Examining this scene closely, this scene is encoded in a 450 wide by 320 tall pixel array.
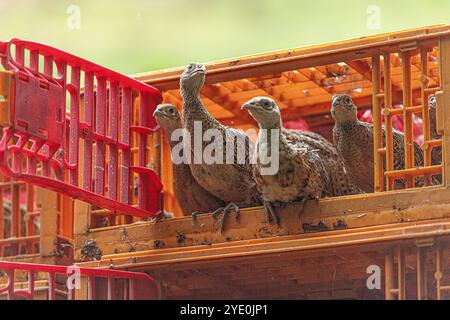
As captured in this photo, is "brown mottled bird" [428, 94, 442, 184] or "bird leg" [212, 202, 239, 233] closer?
"bird leg" [212, 202, 239, 233]

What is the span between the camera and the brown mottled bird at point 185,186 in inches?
520

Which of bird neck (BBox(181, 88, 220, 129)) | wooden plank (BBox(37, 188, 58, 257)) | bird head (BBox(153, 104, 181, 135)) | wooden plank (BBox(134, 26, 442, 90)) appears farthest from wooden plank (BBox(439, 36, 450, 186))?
wooden plank (BBox(37, 188, 58, 257))

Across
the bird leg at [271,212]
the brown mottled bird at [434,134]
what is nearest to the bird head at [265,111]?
the bird leg at [271,212]

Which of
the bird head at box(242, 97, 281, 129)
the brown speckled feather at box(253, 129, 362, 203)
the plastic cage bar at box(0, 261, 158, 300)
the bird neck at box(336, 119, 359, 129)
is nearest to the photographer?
the bird head at box(242, 97, 281, 129)

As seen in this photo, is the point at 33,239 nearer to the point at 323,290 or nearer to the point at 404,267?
the point at 323,290

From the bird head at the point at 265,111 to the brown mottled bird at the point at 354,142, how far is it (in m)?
1.16

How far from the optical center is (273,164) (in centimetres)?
1219

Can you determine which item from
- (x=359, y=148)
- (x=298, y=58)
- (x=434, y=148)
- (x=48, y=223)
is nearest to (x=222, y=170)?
(x=298, y=58)

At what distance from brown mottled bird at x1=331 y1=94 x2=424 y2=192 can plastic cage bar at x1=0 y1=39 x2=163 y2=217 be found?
184cm

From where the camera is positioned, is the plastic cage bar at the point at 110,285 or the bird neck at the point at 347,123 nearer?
the plastic cage bar at the point at 110,285

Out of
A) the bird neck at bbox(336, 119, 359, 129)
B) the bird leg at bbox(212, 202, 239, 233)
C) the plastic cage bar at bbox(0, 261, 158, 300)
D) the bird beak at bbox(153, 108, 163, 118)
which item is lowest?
the plastic cage bar at bbox(0, 261, 158, 300)

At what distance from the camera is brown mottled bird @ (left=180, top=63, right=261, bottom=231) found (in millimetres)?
12805

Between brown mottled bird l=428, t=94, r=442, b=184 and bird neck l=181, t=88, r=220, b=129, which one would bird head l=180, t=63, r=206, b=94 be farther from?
brown mottled bird l=428, t=94, r=442, b=184

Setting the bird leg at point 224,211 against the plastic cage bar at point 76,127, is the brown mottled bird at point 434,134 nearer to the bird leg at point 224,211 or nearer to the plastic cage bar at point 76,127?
the bird leg at point 224,211
